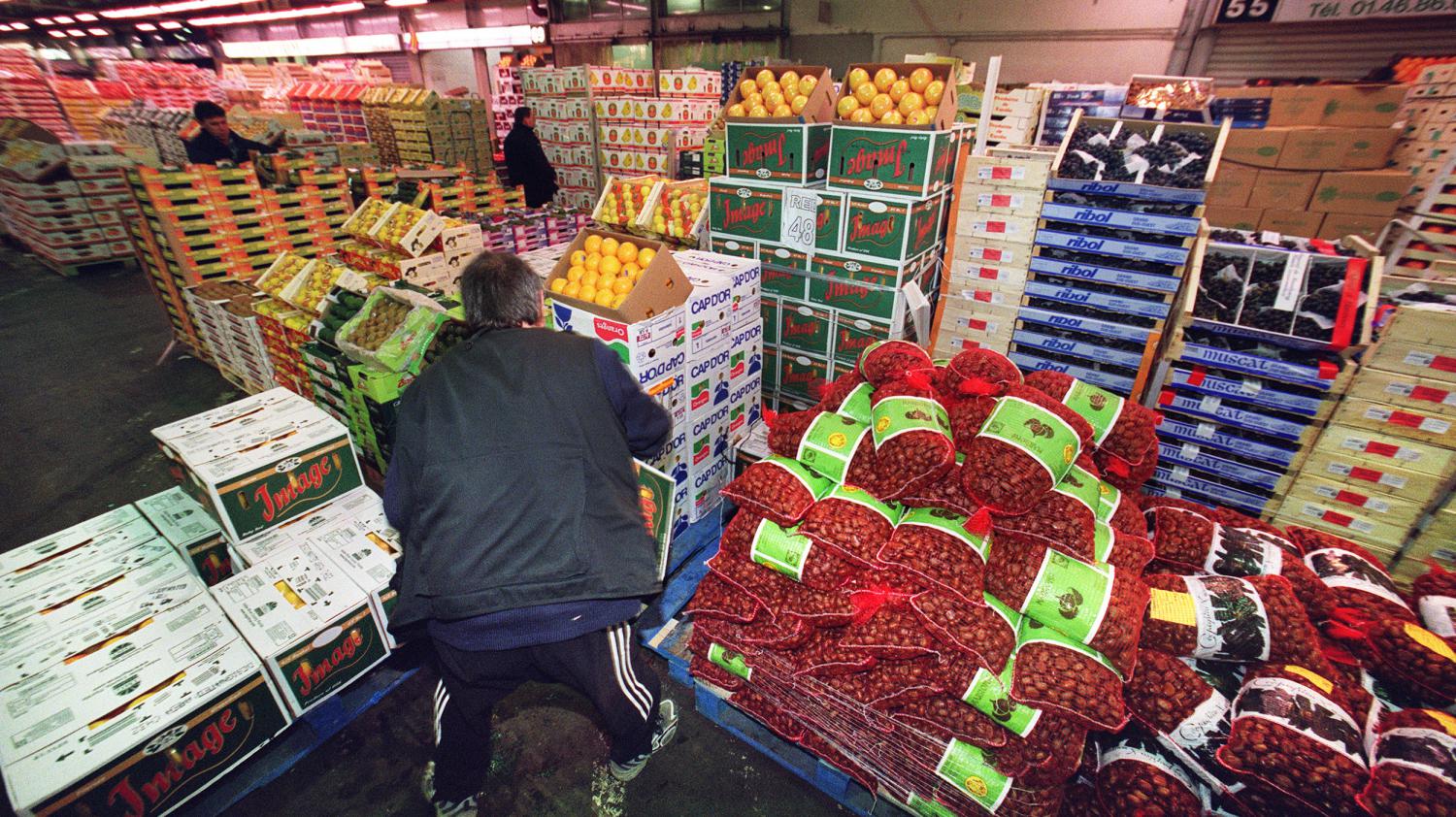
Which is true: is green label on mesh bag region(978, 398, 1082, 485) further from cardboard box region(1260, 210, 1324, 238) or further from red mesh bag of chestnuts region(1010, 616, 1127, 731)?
cardboard box region(1260, 210, 1324, 238)

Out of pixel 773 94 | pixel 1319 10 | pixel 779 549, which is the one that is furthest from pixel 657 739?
pixel 1319 10

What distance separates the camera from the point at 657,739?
2.75m

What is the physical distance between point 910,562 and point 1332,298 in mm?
2991

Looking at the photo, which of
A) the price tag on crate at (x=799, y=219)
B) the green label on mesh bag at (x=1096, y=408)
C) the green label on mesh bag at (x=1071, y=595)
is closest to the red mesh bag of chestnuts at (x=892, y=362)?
the green label on mesh bag at (x=1096, y=408)

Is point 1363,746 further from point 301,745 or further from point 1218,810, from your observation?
point 301,745

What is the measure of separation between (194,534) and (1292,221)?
9.97 meters

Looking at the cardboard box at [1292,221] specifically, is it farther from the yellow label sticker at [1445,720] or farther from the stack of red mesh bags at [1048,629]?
the yellow label sticker at [1445,720]

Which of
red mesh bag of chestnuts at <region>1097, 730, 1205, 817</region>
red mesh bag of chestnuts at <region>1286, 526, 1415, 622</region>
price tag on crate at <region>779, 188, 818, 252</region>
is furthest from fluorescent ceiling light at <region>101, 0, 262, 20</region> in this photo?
red mesh bag of chestnuts at <region>1286, 526, 1415, 622</region>

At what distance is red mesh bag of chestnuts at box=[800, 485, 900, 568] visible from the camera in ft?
7.49

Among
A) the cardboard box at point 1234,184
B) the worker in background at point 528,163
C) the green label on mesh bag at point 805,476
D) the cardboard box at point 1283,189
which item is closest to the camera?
the green label on mesh bag at point 805,476

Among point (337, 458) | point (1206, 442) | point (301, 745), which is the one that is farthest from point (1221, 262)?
point (301, 745)

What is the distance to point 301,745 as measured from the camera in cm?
263

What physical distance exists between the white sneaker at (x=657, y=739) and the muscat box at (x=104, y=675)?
1.80 metres

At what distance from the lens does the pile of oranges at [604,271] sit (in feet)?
10.9
